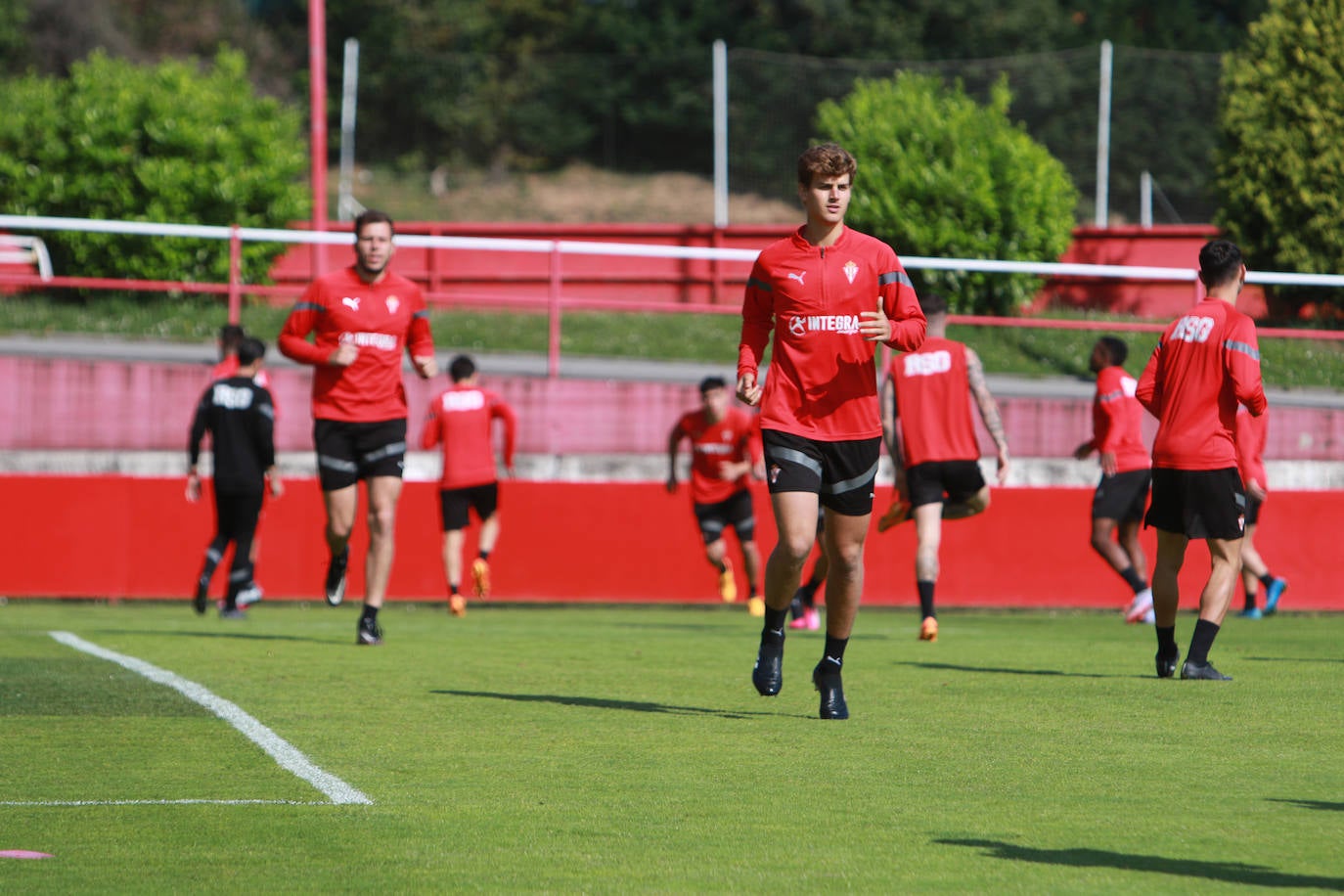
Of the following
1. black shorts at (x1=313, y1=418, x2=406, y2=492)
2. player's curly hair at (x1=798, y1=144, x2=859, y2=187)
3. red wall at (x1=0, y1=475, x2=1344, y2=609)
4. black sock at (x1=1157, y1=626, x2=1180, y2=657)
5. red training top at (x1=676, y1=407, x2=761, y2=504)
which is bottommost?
red wall at (x1=0, y1=475, x2=1344, y2=609)

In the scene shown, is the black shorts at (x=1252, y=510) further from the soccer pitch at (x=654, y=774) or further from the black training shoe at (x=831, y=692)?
the black training shoe at (x=831, y=692)

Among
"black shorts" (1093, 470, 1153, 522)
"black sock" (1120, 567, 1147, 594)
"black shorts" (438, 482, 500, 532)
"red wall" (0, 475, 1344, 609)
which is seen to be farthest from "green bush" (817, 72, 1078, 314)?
"black sock" (1120, 567, 1147, 594)

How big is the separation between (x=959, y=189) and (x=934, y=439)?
1877cm

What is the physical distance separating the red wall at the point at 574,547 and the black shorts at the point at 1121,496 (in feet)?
9.39

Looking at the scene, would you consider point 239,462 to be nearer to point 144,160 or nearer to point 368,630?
point 368,630

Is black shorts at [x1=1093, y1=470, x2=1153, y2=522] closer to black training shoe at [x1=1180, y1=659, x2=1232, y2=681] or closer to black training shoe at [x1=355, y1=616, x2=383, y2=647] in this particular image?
black training shoe at [x1=1180, y1=659, x2=1232, y2=681]

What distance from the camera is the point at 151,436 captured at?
61.5ft

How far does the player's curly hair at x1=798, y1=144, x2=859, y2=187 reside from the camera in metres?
6.80

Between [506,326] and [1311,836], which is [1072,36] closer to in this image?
[506,326]

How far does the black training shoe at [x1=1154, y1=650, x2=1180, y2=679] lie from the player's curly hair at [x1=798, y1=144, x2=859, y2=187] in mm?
3084

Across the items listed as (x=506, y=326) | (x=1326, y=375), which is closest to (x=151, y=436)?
(x=506, y=326)

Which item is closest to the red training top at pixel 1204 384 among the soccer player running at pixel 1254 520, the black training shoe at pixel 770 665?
the black training shoe at pixel 770 665

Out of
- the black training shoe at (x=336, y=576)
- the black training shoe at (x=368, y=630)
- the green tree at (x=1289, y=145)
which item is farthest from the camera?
the green tree at (x=1289, y=145)

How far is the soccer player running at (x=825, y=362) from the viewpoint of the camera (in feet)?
22.5
